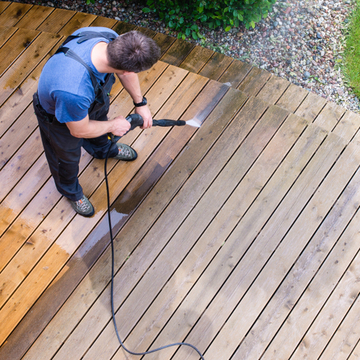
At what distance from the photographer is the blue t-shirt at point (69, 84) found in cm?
133

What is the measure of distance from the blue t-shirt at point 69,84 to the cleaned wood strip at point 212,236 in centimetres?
119

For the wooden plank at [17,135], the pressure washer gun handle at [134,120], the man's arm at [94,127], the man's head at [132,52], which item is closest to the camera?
the man's head at [132,52]

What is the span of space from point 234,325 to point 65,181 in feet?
5.11

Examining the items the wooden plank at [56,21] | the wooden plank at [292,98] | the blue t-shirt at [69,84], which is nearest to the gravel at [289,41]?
the wooden plank at [56,21]

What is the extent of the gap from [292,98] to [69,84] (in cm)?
201

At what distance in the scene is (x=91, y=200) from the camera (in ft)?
7.57

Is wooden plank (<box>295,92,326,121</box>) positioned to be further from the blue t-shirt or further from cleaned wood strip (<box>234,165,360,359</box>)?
the blue t-shirt

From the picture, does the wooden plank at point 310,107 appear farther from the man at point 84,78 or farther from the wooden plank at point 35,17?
the wooden plank at point 35,17

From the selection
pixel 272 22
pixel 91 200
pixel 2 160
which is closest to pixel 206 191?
pixel 91 200

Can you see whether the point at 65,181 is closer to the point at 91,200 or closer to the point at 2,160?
the point at 91,200

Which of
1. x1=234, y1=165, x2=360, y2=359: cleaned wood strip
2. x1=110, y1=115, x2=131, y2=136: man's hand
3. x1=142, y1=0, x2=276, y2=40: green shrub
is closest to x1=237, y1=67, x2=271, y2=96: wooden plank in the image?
x1=142, y1=0, x2=276, y2=40: green shrub

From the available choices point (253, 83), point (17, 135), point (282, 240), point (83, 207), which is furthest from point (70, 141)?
point (253, 83)

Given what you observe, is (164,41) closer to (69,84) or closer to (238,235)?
(69,84)

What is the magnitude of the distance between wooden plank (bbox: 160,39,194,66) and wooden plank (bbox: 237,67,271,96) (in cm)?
59
